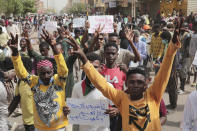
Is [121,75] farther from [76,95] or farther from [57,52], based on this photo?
[57,52]

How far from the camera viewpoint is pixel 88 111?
3027 mm

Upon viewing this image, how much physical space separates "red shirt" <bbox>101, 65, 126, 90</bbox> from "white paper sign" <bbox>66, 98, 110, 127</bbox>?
0.69 m

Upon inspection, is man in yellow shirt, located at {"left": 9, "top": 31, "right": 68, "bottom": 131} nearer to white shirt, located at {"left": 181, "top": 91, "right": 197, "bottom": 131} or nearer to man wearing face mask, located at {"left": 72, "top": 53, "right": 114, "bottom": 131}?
man wearing face mask, located at {"left": 72, "top": 53, "right": 114, "bottom": 131}

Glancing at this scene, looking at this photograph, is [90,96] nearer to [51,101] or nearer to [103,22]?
[51,101]

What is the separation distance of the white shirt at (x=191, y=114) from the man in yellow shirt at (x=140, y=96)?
0.79ft

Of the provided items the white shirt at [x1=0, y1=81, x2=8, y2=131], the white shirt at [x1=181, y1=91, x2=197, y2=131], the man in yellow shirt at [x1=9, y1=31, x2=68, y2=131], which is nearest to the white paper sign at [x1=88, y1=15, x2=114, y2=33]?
the man in yellow shirt at [x1=9, y1=31, x2=68, y2=131]

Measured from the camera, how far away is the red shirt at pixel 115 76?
3.64 metres

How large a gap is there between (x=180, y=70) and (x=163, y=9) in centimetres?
1963

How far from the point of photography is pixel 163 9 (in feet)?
84.4

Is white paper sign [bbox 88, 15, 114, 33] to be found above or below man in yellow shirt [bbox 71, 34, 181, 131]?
above

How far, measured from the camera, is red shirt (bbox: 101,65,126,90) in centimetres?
364

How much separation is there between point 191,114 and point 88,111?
111cm

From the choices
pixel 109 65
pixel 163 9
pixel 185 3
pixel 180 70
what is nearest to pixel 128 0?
pixel 163 9

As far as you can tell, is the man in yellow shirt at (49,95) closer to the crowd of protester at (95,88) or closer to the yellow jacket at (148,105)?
the crowd of protester at (95,88)
